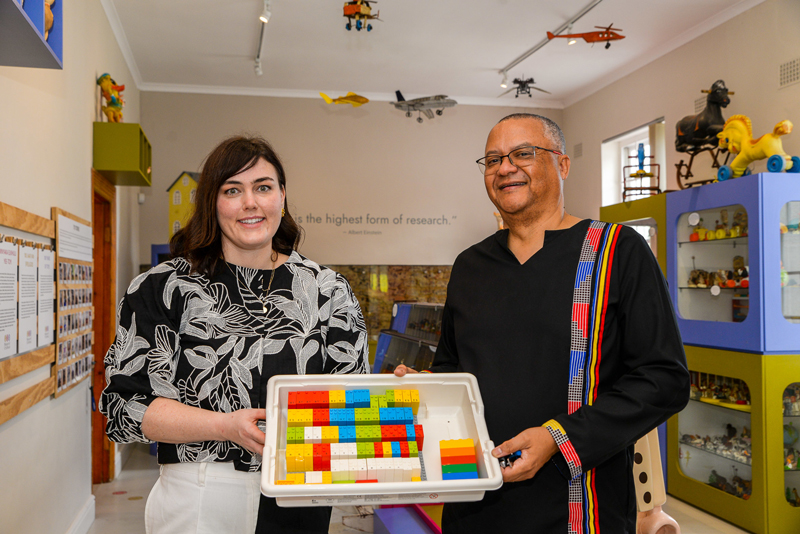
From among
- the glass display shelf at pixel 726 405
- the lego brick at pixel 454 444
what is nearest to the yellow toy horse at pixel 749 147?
the glass display shelf at pixel 726 405

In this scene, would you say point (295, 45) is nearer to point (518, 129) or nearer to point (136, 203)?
point (136, 203)

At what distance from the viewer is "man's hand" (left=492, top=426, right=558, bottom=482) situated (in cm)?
127

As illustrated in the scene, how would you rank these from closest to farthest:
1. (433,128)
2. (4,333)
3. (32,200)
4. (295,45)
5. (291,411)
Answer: (291,411)
(4,333)
(32,200)
(295,45)
(433,128)

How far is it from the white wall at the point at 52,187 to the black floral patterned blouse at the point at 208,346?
4.88 ft

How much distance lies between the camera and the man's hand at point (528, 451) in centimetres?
127

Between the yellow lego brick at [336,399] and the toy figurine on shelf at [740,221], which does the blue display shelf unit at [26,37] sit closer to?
the yellow lego brick at [336,399]

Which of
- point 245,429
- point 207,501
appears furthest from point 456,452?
point 207,501

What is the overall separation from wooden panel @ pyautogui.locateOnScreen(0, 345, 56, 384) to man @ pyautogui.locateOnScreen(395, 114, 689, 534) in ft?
6.34

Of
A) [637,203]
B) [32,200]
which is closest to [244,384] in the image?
[32,200]

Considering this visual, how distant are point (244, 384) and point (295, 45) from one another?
5.02 m

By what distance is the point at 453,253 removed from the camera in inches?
297

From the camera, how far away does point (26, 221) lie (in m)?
2.79

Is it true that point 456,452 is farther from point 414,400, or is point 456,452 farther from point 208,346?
point 208,346

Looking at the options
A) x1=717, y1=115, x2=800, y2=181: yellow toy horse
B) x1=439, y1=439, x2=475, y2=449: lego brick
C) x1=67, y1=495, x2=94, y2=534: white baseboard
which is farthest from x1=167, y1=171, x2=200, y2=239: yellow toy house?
x1=439, y1=439, x2=475, y2=449: lego brick
